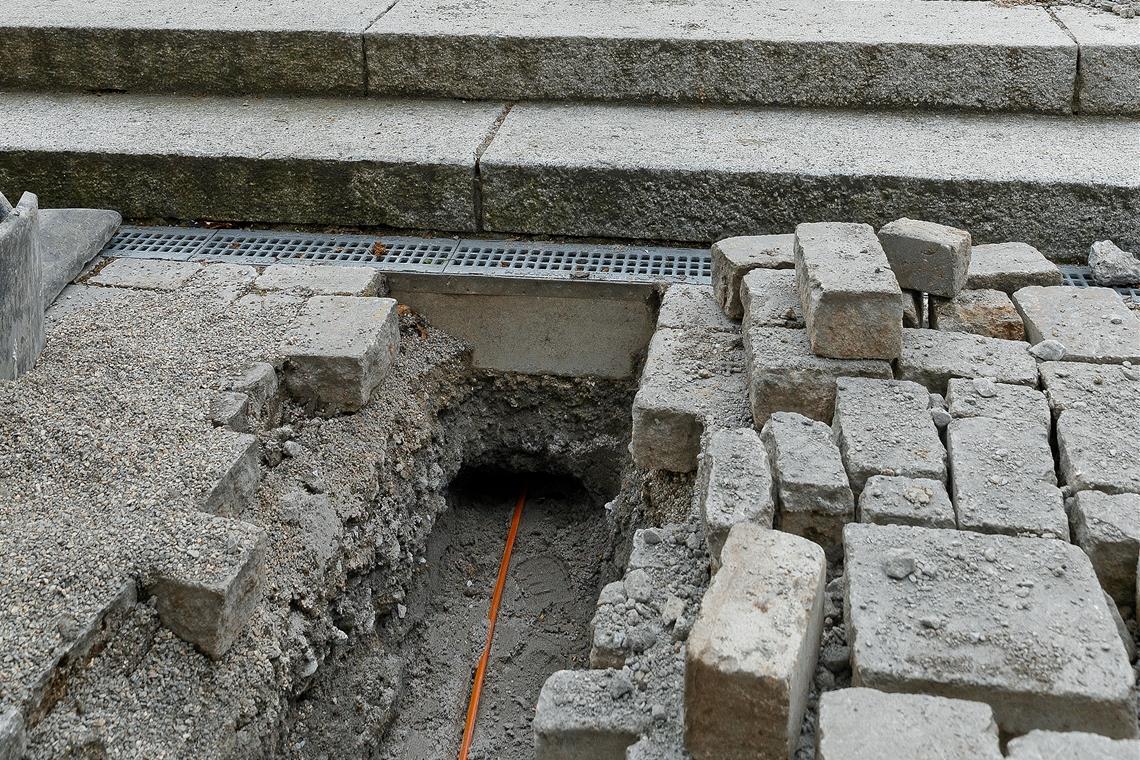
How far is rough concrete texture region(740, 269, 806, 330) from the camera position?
3064 millimetres

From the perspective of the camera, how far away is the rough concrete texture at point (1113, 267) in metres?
3.53

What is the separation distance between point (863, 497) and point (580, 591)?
4.41ft

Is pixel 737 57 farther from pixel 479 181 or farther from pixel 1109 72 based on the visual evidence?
pixel 1109 72

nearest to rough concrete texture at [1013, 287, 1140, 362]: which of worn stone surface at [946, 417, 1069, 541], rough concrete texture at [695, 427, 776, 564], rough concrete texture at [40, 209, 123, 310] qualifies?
A: worn stone surface at [946, 417, 1069, 541]

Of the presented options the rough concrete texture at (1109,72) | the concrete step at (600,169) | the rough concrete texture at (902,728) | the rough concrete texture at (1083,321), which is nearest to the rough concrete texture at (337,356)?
the concrete step at (600,169)

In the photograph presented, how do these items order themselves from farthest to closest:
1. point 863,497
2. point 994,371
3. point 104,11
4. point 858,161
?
point 104,11
point 858,161
point 994,371
point 863,497

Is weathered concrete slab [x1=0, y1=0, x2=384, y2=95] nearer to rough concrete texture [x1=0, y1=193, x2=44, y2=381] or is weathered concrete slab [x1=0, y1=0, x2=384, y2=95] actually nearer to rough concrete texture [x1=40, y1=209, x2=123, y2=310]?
rough concrete texture [x1=40, y1=209, x2=123, y2=310]

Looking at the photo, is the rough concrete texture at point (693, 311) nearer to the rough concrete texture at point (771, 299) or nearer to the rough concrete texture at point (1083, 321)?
the rough concrete texture at point (771, 299)

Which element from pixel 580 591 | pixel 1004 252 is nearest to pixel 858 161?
pixel 1004 252

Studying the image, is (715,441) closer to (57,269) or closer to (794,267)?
(794,267)

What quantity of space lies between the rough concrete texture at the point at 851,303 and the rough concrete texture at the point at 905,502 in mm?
459

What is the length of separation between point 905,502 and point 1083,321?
1.10m

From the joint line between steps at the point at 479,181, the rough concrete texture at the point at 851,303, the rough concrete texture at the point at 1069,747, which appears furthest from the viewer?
the joint line between steps at the point at 479,181

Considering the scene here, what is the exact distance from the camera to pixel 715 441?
8.57 feet
